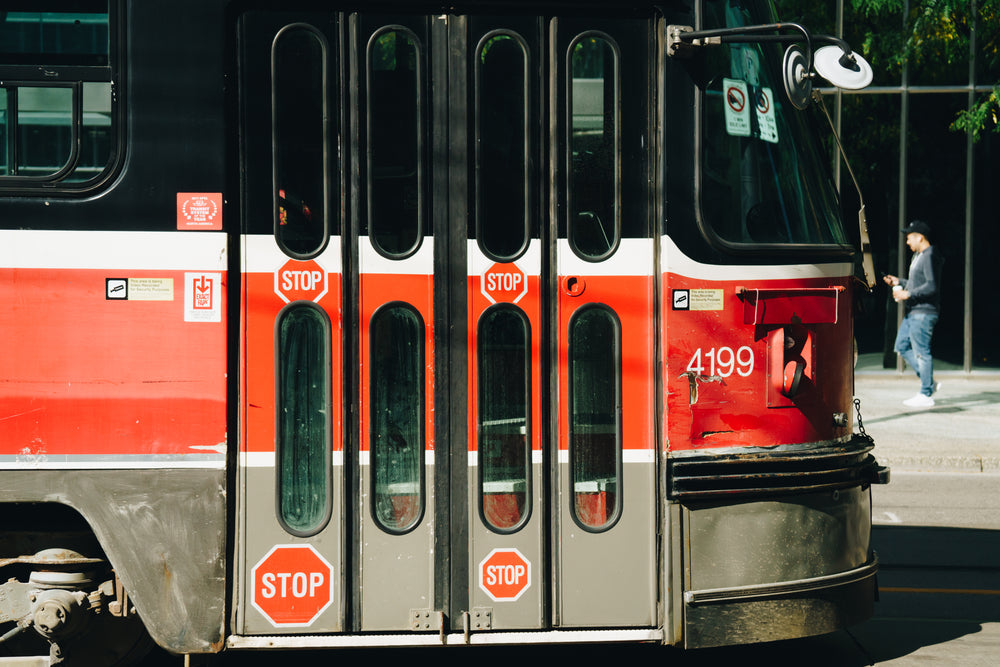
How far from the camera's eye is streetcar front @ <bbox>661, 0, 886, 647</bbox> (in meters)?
4.13

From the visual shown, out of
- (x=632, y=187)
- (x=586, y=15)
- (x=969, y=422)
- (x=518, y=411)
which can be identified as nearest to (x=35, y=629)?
(x=518, y=411)

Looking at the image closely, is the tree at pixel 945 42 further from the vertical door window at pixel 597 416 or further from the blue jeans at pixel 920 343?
the vertical door window at pixel 597 416

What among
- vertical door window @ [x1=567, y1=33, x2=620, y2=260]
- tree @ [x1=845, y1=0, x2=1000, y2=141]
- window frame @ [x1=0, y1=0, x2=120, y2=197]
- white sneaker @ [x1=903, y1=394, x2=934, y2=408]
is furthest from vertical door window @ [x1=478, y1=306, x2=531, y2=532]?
tree @ [x1=845, y1=0, x2=1000, y2=141]

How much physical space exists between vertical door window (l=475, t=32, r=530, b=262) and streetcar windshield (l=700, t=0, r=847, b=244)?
0.69 metres

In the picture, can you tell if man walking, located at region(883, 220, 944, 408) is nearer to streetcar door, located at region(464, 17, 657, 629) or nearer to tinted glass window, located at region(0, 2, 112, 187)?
streetcar door, located at region(464, 17, 657, 629)

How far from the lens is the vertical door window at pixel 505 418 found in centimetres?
412

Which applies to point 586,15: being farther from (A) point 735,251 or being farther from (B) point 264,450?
(B) point 264,450

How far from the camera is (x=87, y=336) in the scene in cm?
398

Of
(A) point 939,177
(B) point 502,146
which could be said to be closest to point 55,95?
(B) point 502,146

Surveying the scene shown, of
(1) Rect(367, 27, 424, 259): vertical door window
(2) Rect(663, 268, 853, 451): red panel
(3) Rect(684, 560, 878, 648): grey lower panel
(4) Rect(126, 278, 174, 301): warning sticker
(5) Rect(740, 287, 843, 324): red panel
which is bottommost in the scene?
(3) Rect(684, 560, 878, 648): grey lower panel

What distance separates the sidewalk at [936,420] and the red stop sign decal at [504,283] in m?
6.69

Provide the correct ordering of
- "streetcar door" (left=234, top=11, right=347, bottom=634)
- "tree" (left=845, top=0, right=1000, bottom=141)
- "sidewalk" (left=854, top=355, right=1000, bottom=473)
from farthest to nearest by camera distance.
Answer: "tree" (left=845, top=0, right=1000, bottom=141), "sidewalk" (left=854, top=355, right=1000, bottom=473), "streetcar door" (left=234, top=11, right=347, bottom=634)

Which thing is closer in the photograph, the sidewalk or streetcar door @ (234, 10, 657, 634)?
streetcar door @ (234, 10, 657, 634)

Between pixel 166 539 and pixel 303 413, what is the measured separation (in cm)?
68
